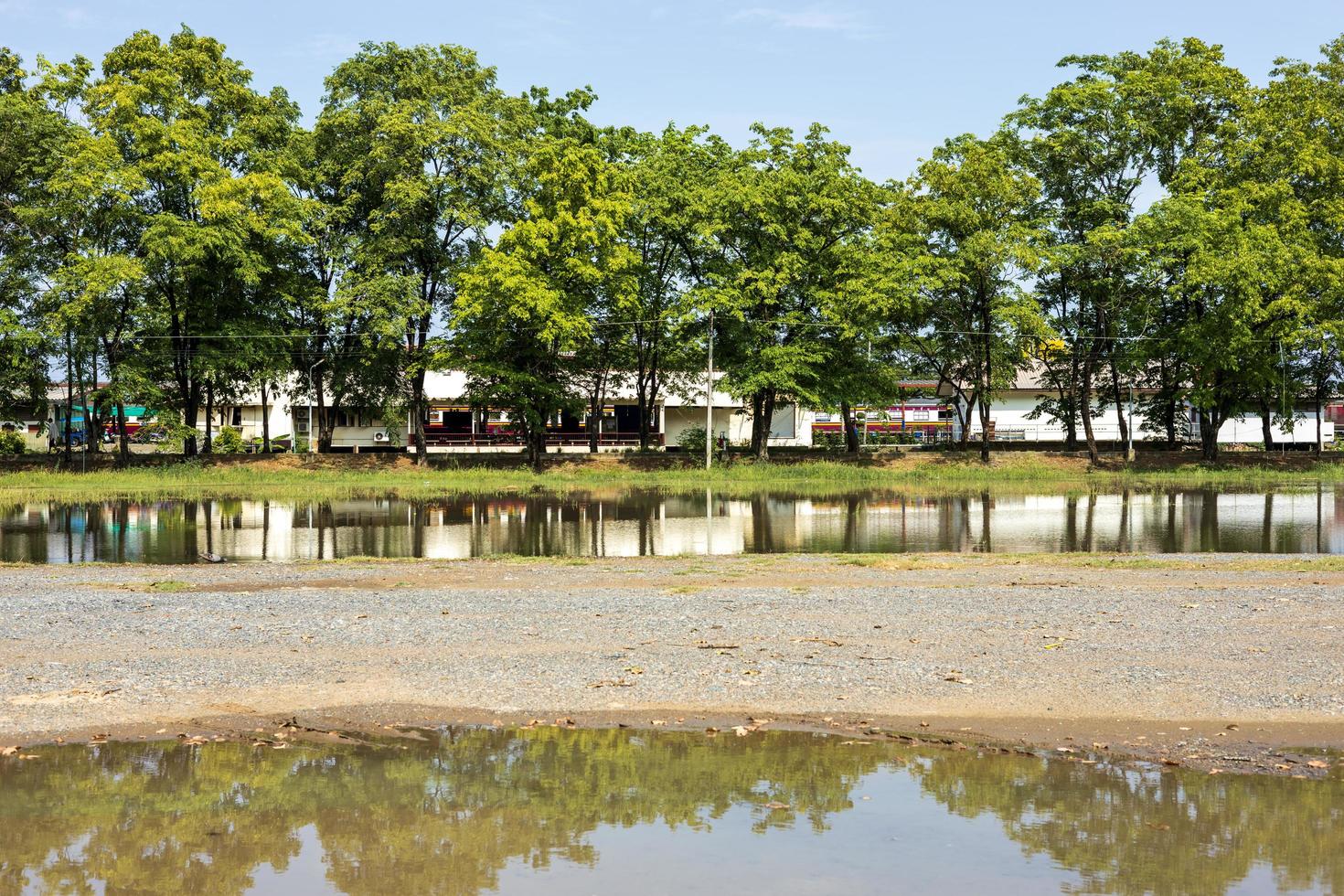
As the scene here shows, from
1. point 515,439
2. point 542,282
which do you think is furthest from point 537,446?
point 515,439

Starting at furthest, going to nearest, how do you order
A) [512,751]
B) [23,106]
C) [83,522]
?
[23,106] < [83,522] < [512,751]

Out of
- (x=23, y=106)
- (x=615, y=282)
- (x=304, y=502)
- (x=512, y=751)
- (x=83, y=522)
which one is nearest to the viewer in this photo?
(x=512, y=751)

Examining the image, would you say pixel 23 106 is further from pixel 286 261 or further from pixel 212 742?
pixel 212 742

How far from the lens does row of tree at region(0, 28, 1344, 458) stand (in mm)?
52688

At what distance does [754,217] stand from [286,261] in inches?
875

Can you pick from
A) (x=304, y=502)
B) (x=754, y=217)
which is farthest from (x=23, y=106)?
(x=754, y=217)

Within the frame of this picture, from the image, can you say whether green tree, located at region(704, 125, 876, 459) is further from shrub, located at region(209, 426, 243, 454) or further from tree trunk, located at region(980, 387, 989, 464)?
shrub, located at region(209, 426, 243, 454)

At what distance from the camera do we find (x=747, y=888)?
7094mm

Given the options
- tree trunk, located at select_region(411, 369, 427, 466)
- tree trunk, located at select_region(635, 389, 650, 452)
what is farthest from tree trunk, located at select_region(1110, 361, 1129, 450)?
tree trunk, located at select_region(411, 369, 427, 466)

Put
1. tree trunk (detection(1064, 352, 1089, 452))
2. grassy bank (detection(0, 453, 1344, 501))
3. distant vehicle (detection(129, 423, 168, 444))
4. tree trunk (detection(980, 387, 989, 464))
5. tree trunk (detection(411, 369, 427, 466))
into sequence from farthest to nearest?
distant vehicle (detection(129, 423, 168, 444)), tree trunk (detection(1064, 352, 1089, 452)), tree trunk (detection(980, 387, 989, 464)), tree trunk (detection(411, 369, 427, 466)), grassy bank (detection(0, 453, 1344, 501))

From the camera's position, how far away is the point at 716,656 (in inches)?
505

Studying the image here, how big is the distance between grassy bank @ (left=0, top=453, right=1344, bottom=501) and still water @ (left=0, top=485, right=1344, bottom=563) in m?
3.65

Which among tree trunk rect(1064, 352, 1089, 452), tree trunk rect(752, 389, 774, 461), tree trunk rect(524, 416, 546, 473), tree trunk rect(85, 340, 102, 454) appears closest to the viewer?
tree trunk rect(85, 340, 102, 454)

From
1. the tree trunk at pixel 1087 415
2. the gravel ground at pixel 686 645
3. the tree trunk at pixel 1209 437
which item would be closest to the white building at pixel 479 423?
the tree trunk at pixel 1087 415
